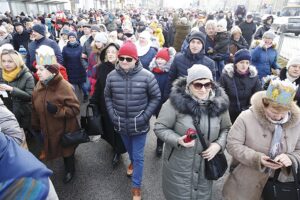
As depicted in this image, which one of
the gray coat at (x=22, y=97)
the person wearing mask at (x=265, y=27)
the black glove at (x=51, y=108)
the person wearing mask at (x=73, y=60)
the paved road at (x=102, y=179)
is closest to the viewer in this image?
the black glove at (x=51, y=108)

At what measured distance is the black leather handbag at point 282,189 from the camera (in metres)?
2.31

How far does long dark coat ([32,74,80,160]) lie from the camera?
132 inches

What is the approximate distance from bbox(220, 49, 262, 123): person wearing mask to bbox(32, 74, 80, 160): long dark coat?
2.26 meters

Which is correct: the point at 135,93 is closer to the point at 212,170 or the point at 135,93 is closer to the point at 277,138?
the point at 212,170

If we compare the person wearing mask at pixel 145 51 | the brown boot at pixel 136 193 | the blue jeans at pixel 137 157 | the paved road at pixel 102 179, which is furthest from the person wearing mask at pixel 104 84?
the person wearing mask at pixel 145 51

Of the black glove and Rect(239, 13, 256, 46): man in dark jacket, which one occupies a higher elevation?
Rect(239, 13, 256, 46): man in dark jacket

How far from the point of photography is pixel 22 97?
3709 mm

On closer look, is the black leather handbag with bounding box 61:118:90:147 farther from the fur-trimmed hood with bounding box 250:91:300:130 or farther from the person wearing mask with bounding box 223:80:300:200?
the fur-trimmed hood with bounding box 250:91:300:130

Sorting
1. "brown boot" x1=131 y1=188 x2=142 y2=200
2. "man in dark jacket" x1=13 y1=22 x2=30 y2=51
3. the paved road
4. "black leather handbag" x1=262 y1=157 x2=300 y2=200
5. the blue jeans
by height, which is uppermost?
"man in dark jacket" x1=13 y1=22 x2=30 y2=51

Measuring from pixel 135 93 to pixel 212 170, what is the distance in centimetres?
130

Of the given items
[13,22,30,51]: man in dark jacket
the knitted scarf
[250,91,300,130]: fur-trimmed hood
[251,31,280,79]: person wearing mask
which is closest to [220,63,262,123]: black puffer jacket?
[250,91,300,130]: fur-trimmed hood

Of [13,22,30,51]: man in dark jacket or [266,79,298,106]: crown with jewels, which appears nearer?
[266,79,298,106]: crown with jewels

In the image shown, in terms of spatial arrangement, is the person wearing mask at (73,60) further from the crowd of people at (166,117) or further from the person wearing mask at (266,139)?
the person wearing mask at (266,139)

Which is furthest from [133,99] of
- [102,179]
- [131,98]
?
[102,179]
